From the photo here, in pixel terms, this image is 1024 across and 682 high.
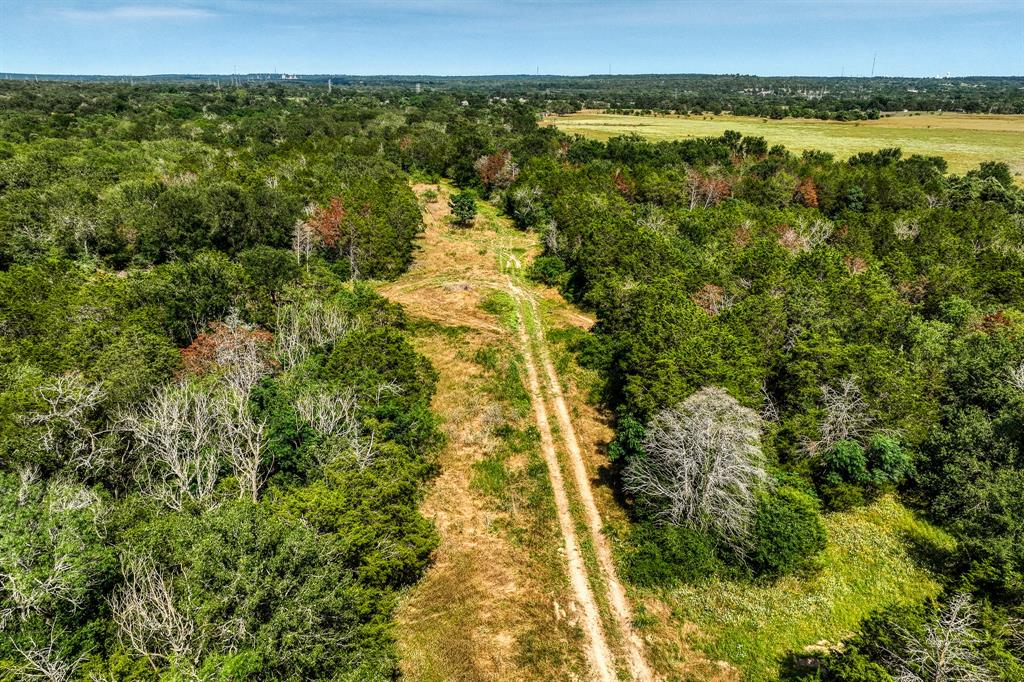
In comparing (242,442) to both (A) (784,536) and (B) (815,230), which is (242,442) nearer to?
(A) (784,536)

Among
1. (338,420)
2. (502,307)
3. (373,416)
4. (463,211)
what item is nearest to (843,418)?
(373,416)

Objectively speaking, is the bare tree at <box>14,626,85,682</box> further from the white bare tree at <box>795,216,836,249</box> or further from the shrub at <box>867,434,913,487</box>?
the white bare tree at <box>795,216,836,249</box>

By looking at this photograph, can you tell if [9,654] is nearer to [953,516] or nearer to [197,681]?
[197,681]

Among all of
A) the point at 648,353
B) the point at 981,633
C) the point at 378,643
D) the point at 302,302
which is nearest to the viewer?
the point at 981,633

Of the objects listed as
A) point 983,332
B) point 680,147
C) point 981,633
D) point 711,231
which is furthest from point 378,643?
point 680,147

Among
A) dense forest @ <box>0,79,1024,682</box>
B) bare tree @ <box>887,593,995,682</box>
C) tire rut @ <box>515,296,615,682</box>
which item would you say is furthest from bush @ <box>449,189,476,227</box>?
bare tree @ <box>887,593,995,682</box>

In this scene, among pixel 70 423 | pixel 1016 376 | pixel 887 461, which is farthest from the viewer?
pixel 1016 376
